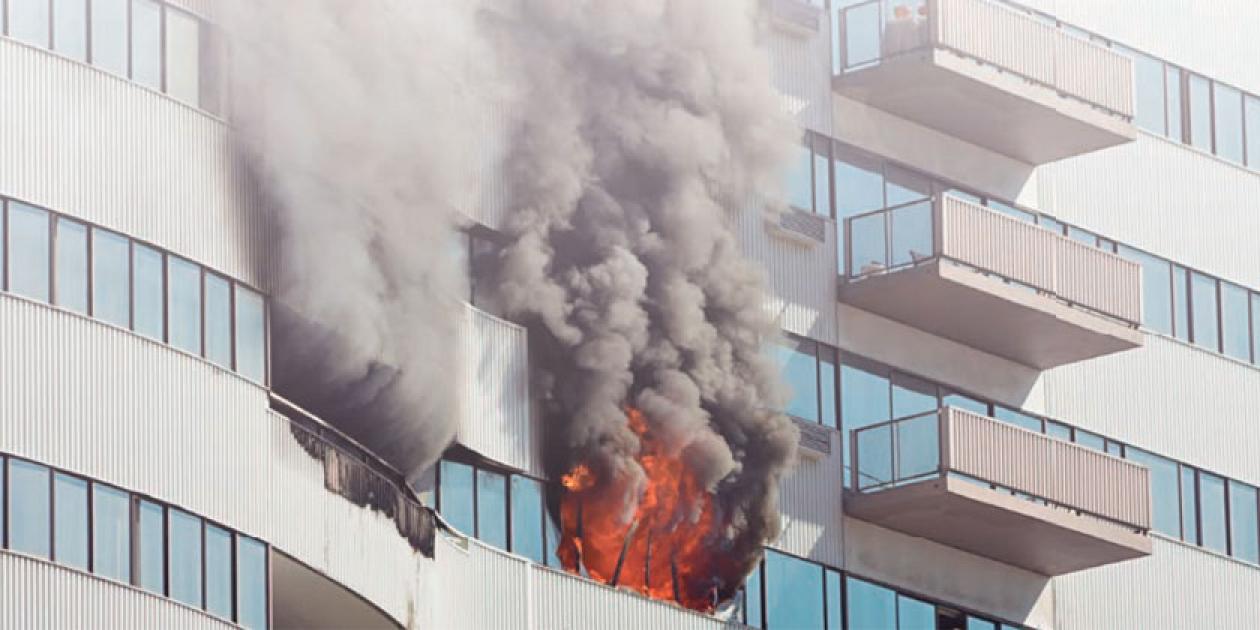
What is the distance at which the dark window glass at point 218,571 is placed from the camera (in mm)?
39938

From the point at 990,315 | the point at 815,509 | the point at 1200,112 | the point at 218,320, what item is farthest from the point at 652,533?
the point at 1200,112

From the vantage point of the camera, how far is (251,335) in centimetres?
4162

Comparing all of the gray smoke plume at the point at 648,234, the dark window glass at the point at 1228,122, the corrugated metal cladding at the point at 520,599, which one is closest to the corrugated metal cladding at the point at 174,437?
the corrugated metal cladding at the point at 520,599

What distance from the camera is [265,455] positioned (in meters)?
40.8

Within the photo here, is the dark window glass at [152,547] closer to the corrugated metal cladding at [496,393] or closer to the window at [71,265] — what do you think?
the window at [71,265]

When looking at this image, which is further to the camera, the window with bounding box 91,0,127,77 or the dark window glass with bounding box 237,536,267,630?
the window with bounding box 91,0,127,77

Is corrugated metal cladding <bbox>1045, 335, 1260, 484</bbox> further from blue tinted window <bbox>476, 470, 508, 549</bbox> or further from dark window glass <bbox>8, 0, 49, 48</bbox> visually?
dark window glass <bbox>8, 0, 49, 48</bbox>

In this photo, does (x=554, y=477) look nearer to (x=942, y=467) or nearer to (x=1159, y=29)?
(x=942, y=467)

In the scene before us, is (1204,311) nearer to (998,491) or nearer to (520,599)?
(998,491)

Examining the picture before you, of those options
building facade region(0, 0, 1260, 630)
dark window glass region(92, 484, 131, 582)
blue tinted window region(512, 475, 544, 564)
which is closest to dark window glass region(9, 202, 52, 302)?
building facade region(0, 0, 1260, 630)

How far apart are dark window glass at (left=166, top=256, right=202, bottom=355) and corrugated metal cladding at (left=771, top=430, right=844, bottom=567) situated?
1118 centimetres

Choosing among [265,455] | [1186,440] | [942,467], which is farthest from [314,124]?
[1186,440]

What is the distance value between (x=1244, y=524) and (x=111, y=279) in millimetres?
23824

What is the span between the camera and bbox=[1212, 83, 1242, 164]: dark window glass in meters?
58.9
